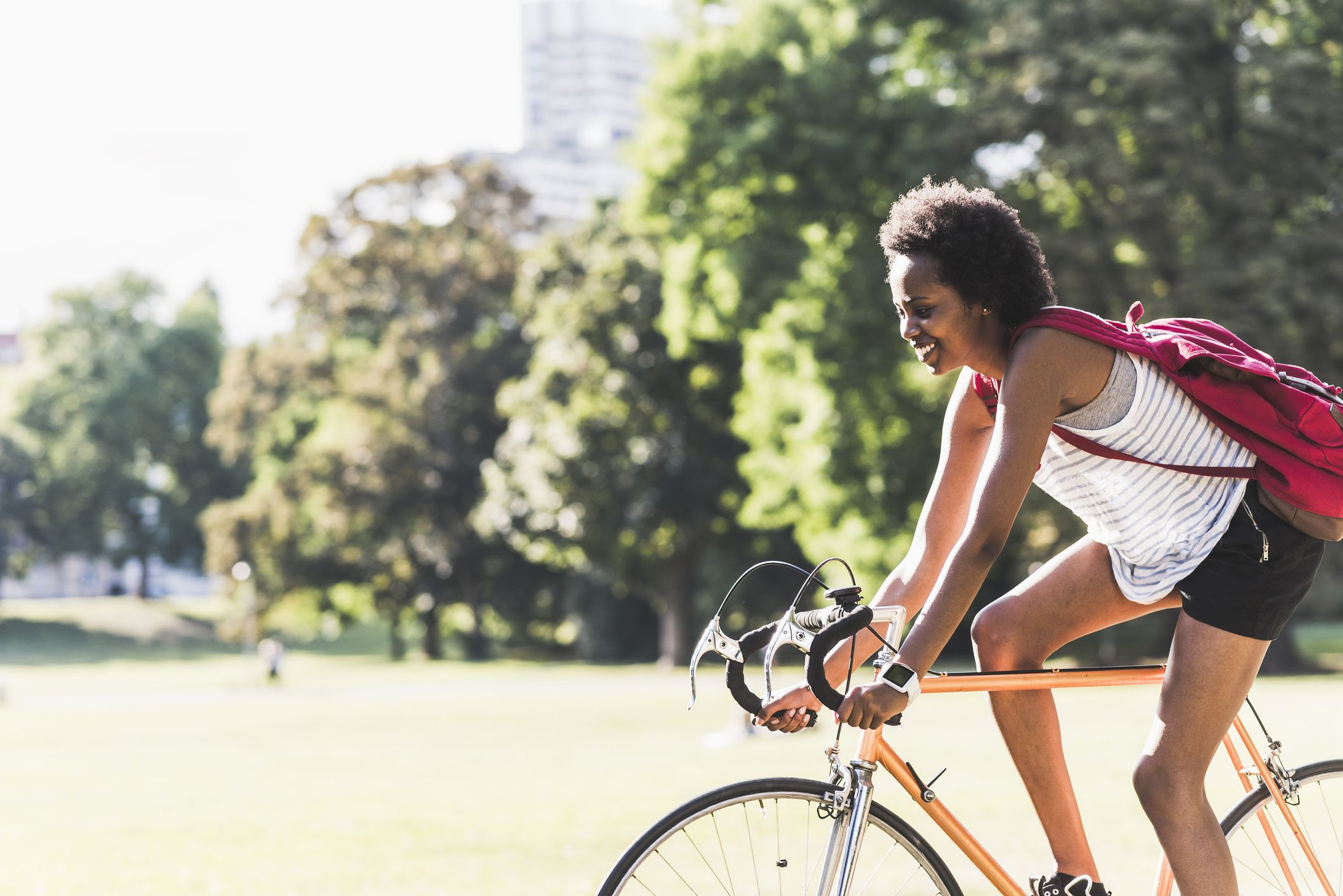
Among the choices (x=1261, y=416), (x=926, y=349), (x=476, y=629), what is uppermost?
(x=926, y=349)

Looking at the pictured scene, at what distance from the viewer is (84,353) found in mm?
61938

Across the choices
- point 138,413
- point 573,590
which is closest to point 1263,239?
point 573,590

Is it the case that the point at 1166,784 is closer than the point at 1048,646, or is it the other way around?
the point at 1166,784

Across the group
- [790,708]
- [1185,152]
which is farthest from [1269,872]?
[1185,152]

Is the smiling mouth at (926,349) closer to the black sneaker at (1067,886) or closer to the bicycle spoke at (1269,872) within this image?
the black sneaker at (1067,886)

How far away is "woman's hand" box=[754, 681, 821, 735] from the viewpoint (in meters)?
2.78

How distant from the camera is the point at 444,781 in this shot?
12.2 metres

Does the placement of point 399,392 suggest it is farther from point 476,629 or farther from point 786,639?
point 786,639

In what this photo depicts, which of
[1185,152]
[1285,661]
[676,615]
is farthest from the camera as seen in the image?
[676,615]

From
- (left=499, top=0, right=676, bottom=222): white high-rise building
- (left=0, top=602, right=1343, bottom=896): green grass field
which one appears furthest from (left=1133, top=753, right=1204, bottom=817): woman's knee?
A: (left=499, top=0, right=676, bottom=222): white high-rise building

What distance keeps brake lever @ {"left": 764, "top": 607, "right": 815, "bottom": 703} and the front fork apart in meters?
0.25

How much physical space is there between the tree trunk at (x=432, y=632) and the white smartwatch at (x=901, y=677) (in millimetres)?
42550

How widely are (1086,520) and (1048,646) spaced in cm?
33

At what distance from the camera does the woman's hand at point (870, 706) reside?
2652mm
